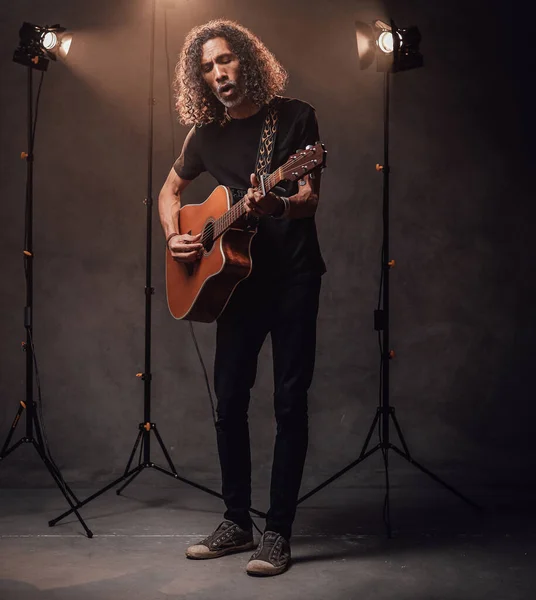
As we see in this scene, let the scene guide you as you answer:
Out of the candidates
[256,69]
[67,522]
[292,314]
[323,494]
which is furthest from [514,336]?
[67,522]

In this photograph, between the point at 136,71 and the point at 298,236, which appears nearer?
the point at 298,236

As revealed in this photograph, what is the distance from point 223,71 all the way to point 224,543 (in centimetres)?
172

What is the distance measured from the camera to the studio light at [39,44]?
3.53 meters

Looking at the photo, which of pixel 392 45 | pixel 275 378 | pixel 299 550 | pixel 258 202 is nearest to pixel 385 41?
pixel 392 45

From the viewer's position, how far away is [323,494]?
156 inches

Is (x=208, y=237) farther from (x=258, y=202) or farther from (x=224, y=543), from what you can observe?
(x=224, y=543)

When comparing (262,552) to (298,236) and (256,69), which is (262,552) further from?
(256,69)

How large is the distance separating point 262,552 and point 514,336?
2.03 meters

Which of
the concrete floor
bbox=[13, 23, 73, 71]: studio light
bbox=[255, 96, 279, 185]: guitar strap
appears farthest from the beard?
the concrete floor

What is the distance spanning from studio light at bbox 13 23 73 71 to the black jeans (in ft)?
5.03

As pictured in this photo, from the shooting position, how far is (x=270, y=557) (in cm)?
274

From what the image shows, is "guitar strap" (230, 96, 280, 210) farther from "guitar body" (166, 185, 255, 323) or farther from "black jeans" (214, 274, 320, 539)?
"black jeans" (214, 274, 320, 539)

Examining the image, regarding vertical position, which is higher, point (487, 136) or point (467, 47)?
point (467, 47)

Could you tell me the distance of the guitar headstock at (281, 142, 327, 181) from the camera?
A: 256cm
